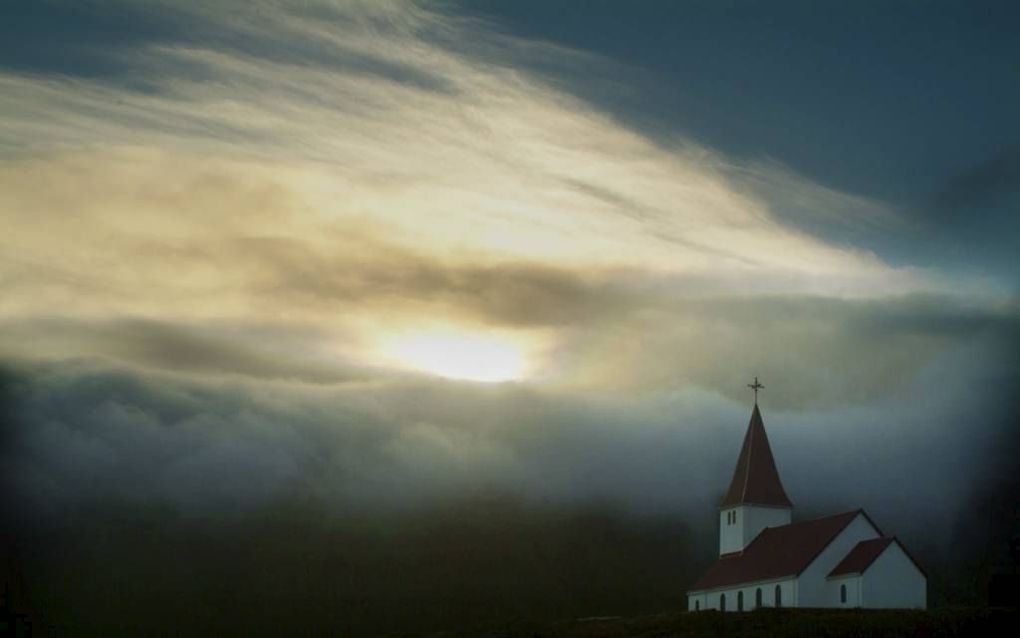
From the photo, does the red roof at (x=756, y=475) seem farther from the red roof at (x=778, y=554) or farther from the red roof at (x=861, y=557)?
the red roof at (x=861, y=557)

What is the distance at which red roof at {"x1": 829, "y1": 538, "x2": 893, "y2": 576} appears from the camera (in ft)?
305

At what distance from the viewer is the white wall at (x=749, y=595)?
317ft

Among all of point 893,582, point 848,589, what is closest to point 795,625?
point 893,582

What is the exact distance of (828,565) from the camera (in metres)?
96.3

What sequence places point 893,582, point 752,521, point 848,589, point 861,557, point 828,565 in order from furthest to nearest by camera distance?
point 752,521, point 828,565, point 861,557, point 848,589, point 893,582

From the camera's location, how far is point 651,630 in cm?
8469

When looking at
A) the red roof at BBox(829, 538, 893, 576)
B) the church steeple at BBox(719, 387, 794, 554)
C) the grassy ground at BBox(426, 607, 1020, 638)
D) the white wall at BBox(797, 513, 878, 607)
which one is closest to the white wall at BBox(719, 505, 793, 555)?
the church steeple at BBox(719, 387, 794, 554)

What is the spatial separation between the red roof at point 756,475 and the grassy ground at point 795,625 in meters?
21.8

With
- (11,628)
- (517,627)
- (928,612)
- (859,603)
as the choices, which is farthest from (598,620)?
(11,628)

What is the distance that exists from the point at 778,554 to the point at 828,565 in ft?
21.6

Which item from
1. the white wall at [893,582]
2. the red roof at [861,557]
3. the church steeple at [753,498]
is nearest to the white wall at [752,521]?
the church steeple at [753,498]

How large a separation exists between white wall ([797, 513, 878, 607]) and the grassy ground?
735cm

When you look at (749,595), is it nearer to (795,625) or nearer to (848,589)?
(848,589)

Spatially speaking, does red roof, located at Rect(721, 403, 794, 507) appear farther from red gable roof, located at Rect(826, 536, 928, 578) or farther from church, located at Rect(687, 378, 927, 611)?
red gable roof, located at Rect(826, 536, 928, 578)
